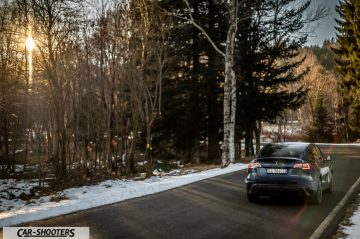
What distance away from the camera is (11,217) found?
347 inches

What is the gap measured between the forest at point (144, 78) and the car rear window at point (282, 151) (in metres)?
11.0

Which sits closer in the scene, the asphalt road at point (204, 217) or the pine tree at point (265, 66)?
the asphalt road at point (204, 217)

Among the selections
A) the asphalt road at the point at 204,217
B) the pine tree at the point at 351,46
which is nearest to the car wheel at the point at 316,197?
the asphalt road at the point at 204,217

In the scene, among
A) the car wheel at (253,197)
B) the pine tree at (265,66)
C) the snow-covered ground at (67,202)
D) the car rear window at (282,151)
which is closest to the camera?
the snow-covered ground at (67,202)

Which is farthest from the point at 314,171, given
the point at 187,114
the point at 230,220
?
the point at 187,114

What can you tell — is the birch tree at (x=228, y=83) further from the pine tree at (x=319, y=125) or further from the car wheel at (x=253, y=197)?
the pine tree at (x=319, y=125)

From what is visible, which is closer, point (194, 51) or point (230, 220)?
point (230, 220)

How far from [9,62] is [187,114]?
13164 millimetres

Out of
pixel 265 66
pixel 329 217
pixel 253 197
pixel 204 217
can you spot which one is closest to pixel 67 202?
pixel 204 217

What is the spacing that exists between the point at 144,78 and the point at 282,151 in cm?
1538

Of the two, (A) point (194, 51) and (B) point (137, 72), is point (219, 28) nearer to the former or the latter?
(A) point (194, 51)

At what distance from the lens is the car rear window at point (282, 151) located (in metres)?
10.8

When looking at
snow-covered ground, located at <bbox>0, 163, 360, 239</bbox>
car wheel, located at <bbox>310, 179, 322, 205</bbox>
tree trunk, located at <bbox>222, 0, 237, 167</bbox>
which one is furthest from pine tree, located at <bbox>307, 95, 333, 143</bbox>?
car wheel, located at <bbox>310, 179, 322, 205</bbox>

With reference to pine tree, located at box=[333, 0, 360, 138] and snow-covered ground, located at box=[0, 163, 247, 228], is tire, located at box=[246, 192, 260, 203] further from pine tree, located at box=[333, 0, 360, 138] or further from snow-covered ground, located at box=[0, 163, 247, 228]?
pine tree, located at box=[333, 0, 360, 138]
